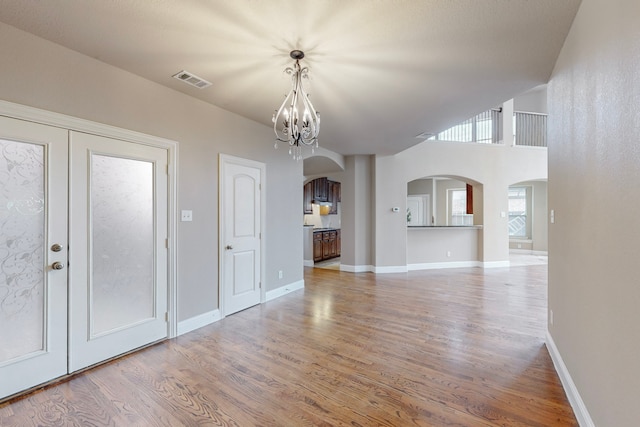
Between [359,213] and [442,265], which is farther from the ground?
[359,213]

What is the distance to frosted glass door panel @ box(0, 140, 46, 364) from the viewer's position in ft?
6.64

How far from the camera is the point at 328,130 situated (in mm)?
4535

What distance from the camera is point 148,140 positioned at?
9.28 ft

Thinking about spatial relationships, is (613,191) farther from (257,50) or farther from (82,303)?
(82,303)

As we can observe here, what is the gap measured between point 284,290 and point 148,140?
9.63ft

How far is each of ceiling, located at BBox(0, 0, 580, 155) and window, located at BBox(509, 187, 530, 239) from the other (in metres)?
7.71

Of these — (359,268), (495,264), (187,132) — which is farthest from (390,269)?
(187,132)

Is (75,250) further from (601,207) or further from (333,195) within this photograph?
(333,195)

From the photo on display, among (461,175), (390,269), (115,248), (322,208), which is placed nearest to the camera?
(115,248)

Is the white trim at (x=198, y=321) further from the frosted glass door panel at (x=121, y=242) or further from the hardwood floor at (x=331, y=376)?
the frosted glass door panel at (x=121, y=242)

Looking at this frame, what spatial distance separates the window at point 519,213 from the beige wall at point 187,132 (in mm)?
8062

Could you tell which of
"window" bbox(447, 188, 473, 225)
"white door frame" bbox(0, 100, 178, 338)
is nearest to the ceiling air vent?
"white door frame" bbox(0, 100, 178, 338)

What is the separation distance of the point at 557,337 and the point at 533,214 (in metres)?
8.29

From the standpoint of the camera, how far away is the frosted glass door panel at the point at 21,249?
2023 mm
